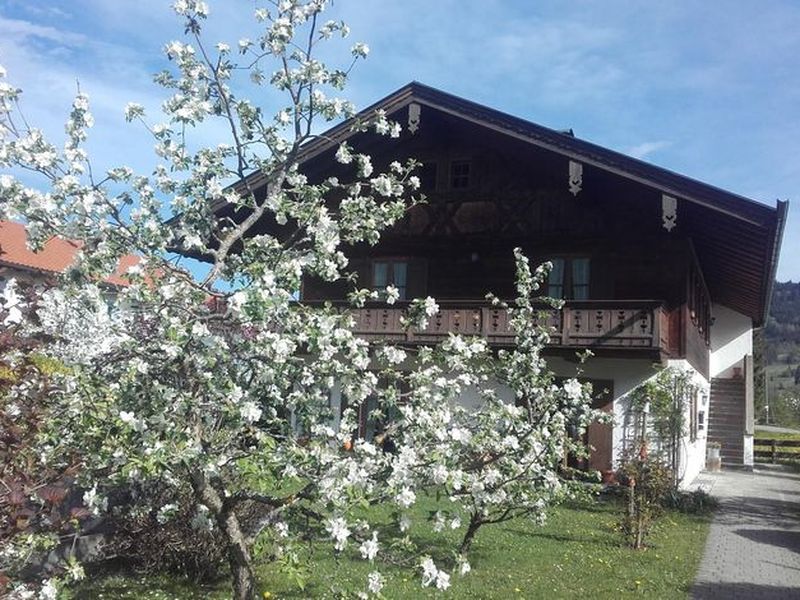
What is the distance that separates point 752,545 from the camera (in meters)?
11.6

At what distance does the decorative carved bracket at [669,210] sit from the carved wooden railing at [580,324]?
176cm

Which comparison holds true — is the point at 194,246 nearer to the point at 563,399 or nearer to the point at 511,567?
the point at 563,399

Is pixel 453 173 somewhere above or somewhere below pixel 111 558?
above

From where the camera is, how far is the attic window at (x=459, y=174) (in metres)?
19.7

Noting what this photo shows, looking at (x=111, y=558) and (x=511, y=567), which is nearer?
(x=111, y=558)

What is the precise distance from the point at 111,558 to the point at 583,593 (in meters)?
5.12

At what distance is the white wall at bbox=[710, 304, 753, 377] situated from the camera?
28.6 metres

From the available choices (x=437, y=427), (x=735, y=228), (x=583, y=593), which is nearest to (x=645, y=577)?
(x=583, y=593)

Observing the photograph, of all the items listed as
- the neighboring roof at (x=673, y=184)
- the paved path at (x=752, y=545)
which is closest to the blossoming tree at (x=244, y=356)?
the paved path at (x=752, y=545)

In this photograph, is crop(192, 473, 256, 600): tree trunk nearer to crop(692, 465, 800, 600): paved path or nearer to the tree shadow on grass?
crop(692, 465, 800, 600): paved path

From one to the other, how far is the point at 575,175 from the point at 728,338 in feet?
53.1

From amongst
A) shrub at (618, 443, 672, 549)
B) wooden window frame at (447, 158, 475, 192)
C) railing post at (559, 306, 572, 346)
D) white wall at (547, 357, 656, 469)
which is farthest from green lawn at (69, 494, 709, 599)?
wooden window frame at (447, 158, 475, 192)

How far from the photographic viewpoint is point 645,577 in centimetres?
897

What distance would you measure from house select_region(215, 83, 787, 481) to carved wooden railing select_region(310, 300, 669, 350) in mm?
29
